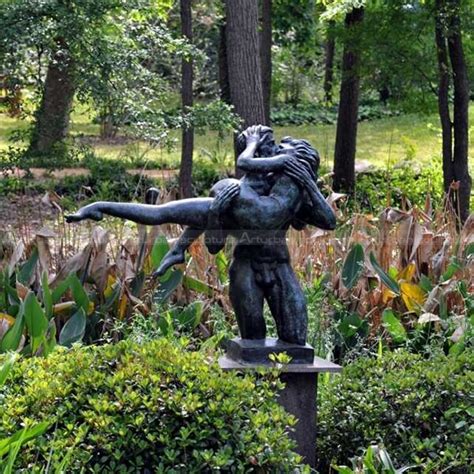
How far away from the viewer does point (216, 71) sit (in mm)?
30156

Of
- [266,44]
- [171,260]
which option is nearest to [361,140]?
[266,44]

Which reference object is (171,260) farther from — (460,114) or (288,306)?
(460,114)

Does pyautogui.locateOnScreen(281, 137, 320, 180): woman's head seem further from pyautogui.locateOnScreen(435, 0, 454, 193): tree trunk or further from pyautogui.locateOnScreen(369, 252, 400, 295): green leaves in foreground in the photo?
pyautogui.locateOnScreen(435, 0, 454, 193): tree trunk

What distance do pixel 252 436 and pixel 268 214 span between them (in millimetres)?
1060

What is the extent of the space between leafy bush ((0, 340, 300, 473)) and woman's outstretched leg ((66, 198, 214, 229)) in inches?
28.1

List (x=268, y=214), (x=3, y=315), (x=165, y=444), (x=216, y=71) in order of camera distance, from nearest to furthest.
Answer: (x=165, y=444) < (x=268, y=214) < (x=3, y=315) < (x=216, y=71)

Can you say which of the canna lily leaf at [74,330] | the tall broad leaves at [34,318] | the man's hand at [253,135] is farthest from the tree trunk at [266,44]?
the man's hand at [253,135]

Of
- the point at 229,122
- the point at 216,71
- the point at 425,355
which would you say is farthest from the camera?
the point at 216,71

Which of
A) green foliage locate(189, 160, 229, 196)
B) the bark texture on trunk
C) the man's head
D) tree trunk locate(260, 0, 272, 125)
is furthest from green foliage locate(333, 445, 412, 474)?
tree trunk locate(260, 0, 272, 125)

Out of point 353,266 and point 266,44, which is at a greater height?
point 266,44

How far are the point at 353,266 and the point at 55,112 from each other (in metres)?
7.76

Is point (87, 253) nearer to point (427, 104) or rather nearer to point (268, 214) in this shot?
point (268, 214)

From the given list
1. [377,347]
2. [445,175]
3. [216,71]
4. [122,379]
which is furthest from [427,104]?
[216,71]

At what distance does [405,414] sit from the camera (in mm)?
4336
